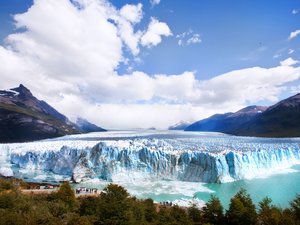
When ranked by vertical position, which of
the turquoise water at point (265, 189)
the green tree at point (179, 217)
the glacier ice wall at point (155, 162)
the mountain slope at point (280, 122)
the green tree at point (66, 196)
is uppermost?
the mountain slope at point (280, 122)

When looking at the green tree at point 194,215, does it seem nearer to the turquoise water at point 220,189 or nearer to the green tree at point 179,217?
the green tree at point 179,217

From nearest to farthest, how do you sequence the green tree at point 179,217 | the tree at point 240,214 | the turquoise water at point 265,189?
the green tree at point 179,217 < the tree at point 240,214 < the turquoise water at point 265,189

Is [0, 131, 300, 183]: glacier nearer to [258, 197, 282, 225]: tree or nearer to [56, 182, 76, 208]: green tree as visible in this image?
[56, 182, 76, 208]: green tree

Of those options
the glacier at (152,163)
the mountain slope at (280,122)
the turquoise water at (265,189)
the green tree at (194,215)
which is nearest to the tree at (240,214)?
the green tree at (194,215)

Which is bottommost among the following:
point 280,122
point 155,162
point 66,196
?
point 66,196

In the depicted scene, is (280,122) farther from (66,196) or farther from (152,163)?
(66,196)

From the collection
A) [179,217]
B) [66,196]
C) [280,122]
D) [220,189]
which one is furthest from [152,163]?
[280,122]

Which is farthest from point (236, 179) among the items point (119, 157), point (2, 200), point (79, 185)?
point (2, 200)

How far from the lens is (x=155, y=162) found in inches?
1684

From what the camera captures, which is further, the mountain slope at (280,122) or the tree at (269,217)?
the mountain slope at (280,122)

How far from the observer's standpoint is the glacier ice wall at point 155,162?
134ft

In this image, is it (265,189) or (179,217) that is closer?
(179,217)

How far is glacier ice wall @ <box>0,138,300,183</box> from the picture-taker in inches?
1604

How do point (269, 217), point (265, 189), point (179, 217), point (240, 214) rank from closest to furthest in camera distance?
1. point (269, 217)
2. point (240, 214)
3. point (179, 217)
4. point (265, 189)
